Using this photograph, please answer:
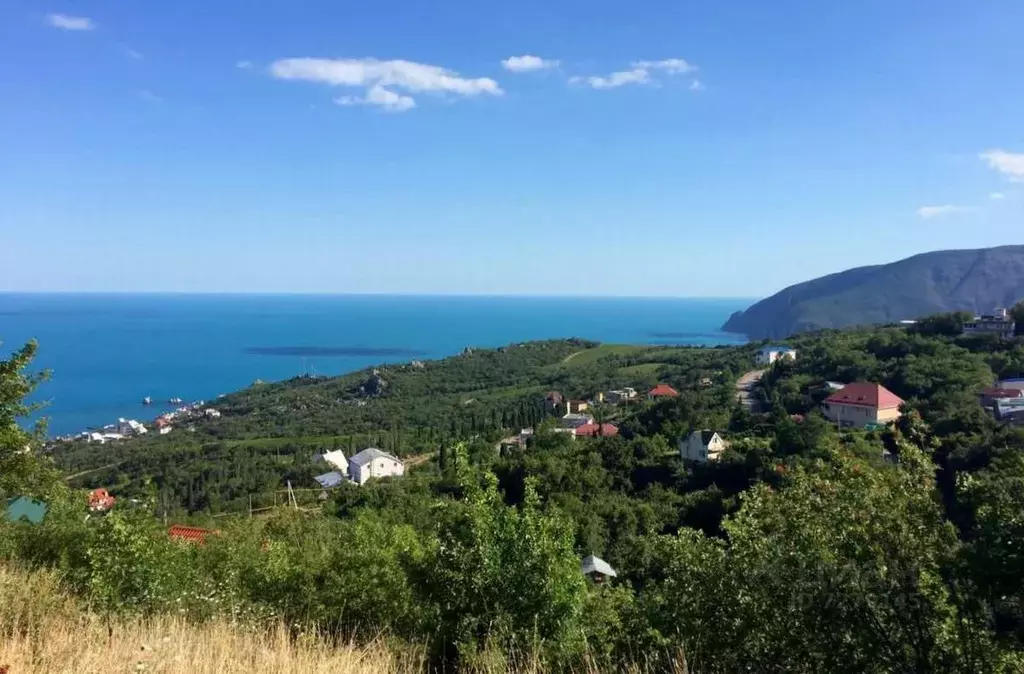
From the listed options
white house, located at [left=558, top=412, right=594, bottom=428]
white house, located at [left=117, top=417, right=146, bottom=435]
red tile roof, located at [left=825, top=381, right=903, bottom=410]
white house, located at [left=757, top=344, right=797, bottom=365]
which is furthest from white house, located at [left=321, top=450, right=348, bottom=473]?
white house, located at [left=757, top=344, right=797, bottom=365]

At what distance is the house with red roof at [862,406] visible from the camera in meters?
30.1

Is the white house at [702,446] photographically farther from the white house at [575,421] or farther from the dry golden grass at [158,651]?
the dry golden grass at [158,651]

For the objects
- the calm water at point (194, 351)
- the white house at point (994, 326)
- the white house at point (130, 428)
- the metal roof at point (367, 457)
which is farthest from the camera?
the calm water at point (194, 351)

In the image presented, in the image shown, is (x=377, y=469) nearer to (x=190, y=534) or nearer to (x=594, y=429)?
(x=594, y=429)

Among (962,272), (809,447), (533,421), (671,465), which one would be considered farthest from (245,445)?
(962,272)

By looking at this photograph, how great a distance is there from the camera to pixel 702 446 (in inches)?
1097

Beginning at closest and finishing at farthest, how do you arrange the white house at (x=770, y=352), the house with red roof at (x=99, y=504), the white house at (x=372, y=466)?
the house with red roof at (x=99, y=504)
the white house at (x=372, y=466)
the white house at (x=770, y=352)

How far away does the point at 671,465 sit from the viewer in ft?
88.5

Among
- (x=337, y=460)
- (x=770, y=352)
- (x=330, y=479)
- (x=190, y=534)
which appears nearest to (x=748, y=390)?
(x=770, y=352)

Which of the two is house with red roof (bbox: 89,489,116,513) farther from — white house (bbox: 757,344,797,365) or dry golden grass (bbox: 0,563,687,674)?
white house (bbox: 757,344,797,365)

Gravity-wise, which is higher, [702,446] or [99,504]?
[99,504]

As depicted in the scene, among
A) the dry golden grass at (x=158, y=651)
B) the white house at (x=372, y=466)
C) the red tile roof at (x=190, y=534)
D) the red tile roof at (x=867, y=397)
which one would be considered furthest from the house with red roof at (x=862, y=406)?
the dry golden grass at (x=158, y=651)

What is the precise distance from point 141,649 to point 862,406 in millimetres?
33031

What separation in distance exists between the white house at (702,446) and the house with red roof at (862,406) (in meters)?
6.63
